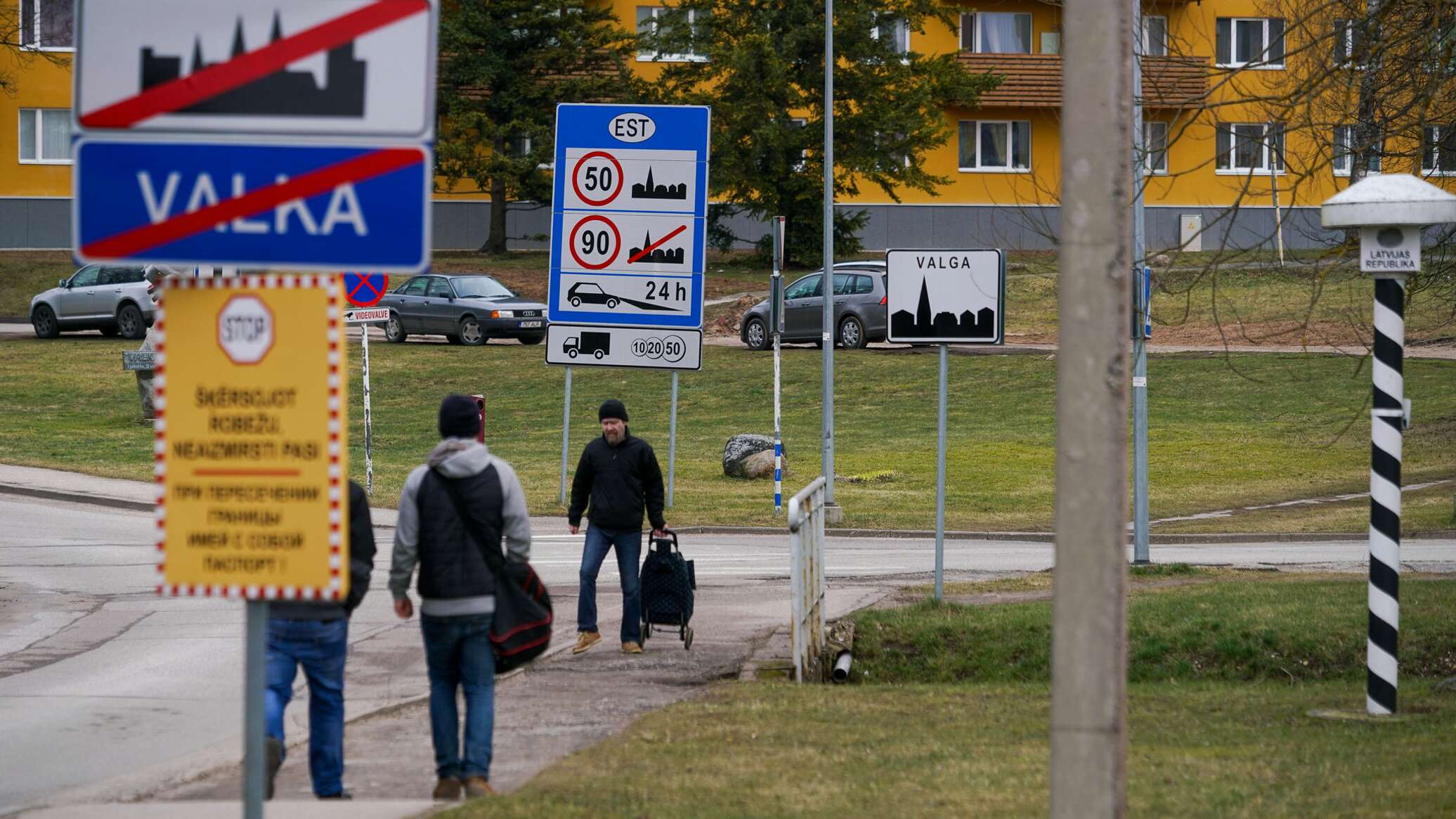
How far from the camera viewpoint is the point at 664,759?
7.85m

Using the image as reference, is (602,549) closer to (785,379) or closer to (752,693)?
(752,693)

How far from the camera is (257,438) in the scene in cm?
435

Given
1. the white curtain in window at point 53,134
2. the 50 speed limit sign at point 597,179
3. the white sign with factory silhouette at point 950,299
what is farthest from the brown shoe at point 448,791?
the white curtain in window at point 53,134

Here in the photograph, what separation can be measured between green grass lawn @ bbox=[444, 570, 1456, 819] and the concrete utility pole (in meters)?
1.99

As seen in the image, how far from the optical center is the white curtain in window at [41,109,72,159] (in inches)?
2160

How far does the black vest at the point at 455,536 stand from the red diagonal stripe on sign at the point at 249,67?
10.9ft

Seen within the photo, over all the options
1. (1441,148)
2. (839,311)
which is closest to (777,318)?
(1441,148)

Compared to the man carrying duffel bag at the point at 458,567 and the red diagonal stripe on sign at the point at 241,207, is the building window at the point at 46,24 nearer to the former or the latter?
the man carrying duffel bag at the point at 458,567

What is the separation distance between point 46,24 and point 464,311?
23.3 m

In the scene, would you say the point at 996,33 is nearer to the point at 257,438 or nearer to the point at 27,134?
the point at 27,134

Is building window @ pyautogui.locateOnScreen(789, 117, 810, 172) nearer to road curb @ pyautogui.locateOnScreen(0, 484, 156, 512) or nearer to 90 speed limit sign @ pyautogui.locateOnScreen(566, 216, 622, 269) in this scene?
road curb @ pyautogui.locateOnScreen(0, 484, 156, 512)

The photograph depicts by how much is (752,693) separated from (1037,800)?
3.32 metres

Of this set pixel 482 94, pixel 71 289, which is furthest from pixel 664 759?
pixel 482 94

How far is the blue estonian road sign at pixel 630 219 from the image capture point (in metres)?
18.9
